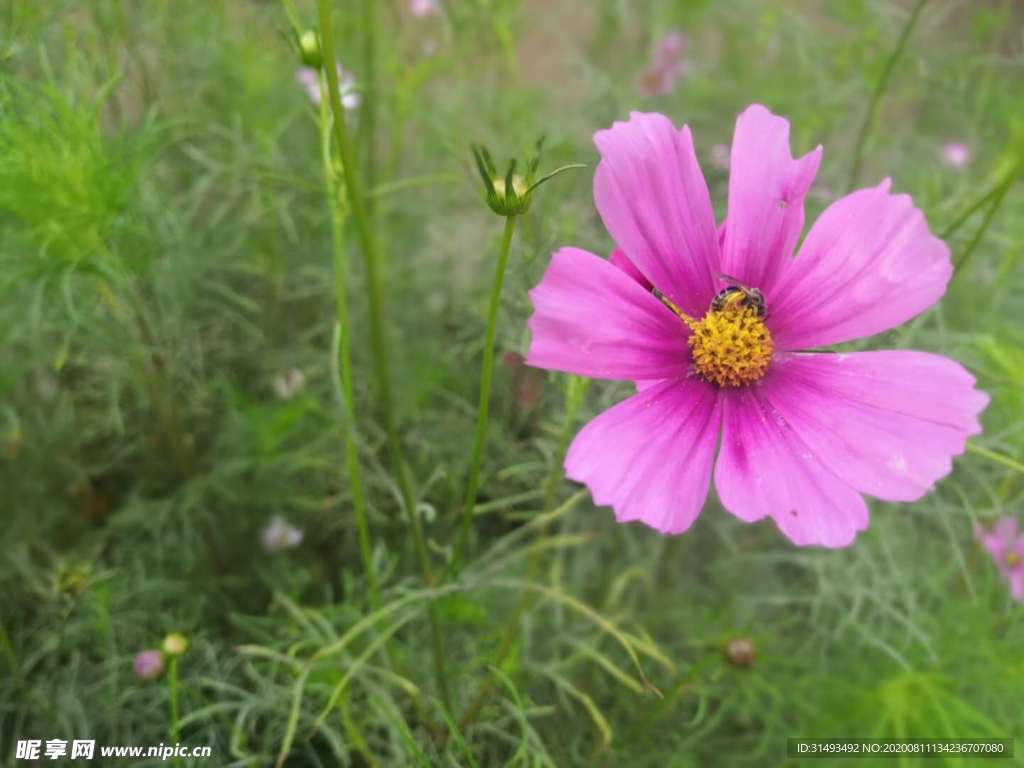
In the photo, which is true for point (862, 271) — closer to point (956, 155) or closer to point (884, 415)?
point (884, 415)

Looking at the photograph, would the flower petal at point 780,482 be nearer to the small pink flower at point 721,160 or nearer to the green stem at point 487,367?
the green stem at point 487,367

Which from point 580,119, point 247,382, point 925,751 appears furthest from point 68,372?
point 925,751

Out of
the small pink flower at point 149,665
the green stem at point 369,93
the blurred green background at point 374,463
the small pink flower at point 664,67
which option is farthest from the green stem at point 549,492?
the small pink flower at point 664,67

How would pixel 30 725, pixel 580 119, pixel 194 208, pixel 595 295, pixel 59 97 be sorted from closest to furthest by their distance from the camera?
pixel 595 295 < pixel 59 97 < pixel 30 725 < pixel 194 208 < pixel 580 119

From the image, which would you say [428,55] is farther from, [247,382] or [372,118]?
[247,382]

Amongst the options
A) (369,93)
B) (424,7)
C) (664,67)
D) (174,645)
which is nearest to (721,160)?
(369,93)
